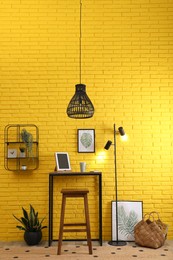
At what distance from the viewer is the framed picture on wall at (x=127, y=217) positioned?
526 centimetres

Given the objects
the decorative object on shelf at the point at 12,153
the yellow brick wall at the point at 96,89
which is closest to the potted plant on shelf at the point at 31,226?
the yellow brick wall at the point at 96,89

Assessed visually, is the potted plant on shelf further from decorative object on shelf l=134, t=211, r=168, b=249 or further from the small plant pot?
decorative object on shelf l=134, t=211, r=168, b=249

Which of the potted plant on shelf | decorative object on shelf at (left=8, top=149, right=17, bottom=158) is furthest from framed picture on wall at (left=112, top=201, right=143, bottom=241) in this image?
decorative object on shelf at (left=8, top=149, right=17, bottom=158)

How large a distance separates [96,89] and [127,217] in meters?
2.05

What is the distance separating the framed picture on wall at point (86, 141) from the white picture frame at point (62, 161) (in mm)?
274

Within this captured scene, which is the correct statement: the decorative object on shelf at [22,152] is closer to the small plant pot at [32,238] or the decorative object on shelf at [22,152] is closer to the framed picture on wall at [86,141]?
the framed picture on wall at [86,141]

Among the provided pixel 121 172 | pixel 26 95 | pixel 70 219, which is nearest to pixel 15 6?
pixel 26 95

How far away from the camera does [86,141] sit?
18.1ft

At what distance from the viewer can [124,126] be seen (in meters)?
5.57

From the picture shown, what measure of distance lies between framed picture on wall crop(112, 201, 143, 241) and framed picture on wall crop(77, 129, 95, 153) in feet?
2.98

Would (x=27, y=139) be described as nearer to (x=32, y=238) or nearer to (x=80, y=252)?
(x=32, y=238)

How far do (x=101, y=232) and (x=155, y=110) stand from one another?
206 centimetres

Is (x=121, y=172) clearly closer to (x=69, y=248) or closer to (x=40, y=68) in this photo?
(x=69, y=248)

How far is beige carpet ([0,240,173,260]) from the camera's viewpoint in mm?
4496
